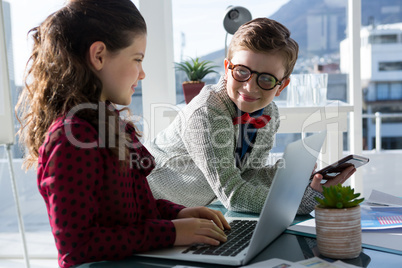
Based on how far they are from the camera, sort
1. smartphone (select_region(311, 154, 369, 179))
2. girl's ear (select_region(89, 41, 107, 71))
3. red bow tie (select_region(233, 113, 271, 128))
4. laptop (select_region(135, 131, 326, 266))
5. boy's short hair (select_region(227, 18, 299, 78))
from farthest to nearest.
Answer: red bow tie (select_region(233, 113, 271, 128)), boy's short hair (select_region(227, 18, 299, 78)), smartphone (select_region(311, 154, 369, 179)), girl's ear (select_region(89, 41, 107, 71)), laptop (select_region(135, 131, 326, 266))

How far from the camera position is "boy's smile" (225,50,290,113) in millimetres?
1436

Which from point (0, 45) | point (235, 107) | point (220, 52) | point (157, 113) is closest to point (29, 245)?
point (157, 113)

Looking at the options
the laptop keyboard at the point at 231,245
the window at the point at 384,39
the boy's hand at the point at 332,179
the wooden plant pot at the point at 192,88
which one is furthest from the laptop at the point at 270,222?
the window at the point at 384,39

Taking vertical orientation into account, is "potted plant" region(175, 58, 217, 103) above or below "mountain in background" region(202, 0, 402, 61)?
below

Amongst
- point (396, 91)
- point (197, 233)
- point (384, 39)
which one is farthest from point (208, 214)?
point (396, 91)

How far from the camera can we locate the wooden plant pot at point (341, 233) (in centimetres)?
81

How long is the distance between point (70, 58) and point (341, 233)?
0.67m

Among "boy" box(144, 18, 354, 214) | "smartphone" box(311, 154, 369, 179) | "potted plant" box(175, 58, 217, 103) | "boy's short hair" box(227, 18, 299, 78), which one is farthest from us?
"potted plant" box(175, 58, 217, 103)

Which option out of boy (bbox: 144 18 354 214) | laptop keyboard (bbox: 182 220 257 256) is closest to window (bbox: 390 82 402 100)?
boy (bbox: 144 18 354 214)

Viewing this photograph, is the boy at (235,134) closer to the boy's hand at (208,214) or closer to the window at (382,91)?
the boy's hand at (208,214)

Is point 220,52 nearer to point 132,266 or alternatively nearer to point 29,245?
point 29,245

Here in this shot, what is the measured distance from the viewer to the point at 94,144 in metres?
0.87

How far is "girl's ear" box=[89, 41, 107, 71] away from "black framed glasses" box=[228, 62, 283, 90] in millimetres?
554

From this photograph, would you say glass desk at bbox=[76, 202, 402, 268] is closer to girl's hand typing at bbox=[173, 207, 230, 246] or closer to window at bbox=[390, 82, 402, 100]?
girl's hand typing at bbox=[173, 207, 230, 246]
